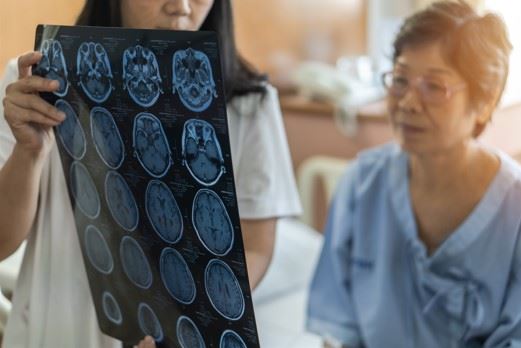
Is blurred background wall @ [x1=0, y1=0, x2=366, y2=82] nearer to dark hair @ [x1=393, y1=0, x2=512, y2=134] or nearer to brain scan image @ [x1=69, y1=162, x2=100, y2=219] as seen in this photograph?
dark hair @ [x1=393, y1=0, x2=512, y2=134]

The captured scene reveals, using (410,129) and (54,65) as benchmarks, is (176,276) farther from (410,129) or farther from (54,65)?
(410,129)

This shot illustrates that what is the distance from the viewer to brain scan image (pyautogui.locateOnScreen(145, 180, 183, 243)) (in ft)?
2.10

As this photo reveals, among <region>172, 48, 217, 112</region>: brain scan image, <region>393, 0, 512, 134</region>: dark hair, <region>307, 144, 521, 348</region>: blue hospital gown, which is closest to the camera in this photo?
<region>172, 48, 217, 112</region>: brain scan image

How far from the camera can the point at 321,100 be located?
2096 mm

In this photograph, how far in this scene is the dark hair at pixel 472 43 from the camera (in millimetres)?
767

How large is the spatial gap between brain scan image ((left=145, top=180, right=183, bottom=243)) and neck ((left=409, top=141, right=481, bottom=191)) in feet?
1.36

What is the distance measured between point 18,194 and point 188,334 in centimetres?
23

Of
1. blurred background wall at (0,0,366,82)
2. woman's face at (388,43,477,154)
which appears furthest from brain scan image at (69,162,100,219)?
blurred background wall at (0,0,366,82)

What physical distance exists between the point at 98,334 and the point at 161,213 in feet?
0.70

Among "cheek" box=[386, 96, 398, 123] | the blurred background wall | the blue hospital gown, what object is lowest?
the blue hospital gown

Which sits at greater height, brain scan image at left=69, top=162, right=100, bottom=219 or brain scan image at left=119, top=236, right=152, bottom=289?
brain scan image at left=69, top=162, right=100, bottom=219

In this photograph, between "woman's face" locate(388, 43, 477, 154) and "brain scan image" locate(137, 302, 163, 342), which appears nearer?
"brain scan image" locate(137, 302, 163, 342)

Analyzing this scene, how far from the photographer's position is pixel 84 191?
0.74 meters

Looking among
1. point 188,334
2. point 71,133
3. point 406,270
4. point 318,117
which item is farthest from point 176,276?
point 318,117
